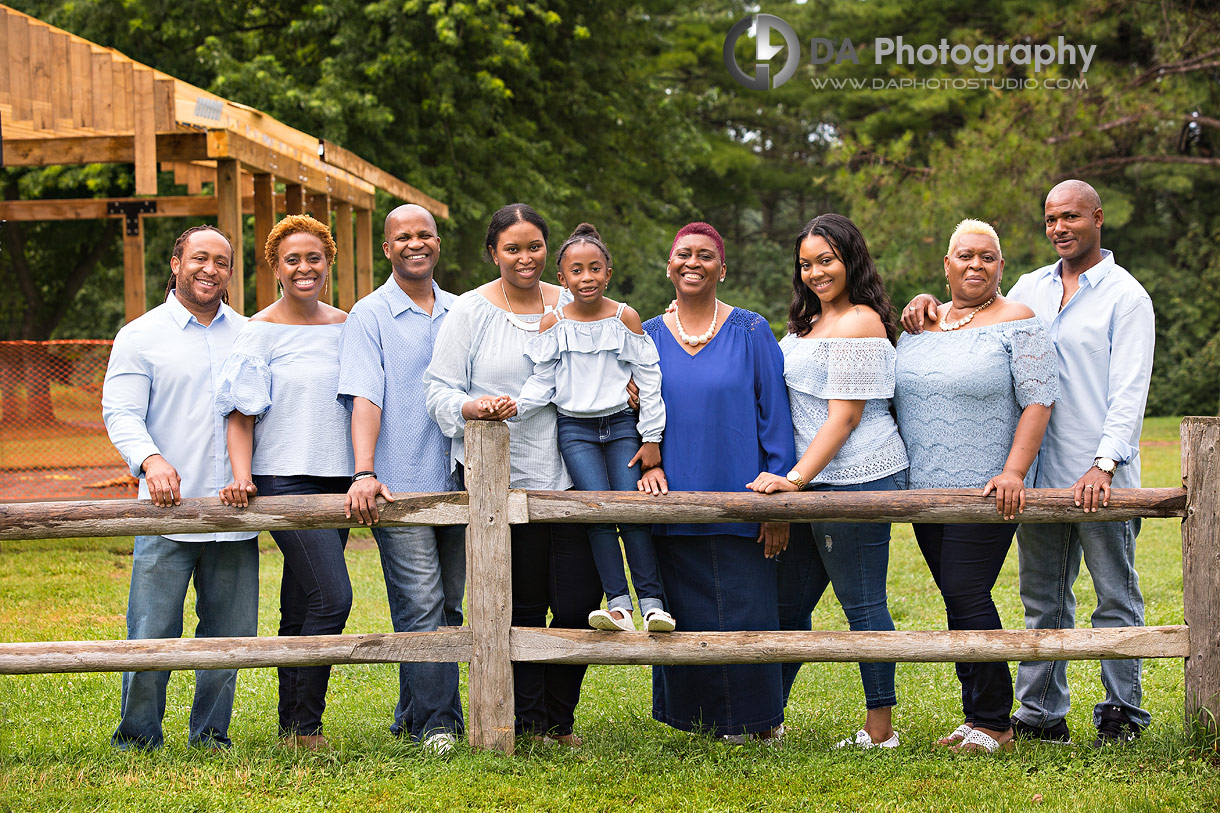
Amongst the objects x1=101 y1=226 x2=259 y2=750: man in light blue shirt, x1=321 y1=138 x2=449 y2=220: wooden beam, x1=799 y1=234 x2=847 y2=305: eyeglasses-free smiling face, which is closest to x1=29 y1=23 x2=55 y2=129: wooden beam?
x1=321 y1=138 x2=449 y2=220: wooden beam

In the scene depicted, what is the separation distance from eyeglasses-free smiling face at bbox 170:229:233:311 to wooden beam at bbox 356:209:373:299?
9.79 metres

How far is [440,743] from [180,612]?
118 centimetres

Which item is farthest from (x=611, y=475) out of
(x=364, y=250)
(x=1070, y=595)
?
(x=364, y=250)

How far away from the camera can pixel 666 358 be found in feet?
14.4

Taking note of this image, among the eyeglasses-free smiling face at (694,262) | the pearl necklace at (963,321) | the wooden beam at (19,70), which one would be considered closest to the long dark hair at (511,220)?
the eyeglasses-free smiling face at (694,262)

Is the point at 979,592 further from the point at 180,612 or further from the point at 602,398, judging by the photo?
the point at 180,612

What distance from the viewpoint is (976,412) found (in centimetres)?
425

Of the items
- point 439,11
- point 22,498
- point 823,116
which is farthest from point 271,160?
point 823,116

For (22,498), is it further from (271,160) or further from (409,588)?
(409,588)

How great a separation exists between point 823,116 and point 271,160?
24235 millimetres

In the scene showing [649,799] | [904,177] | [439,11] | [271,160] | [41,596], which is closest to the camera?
[649,799]

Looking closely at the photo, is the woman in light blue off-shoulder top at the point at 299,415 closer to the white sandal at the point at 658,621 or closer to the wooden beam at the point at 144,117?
the white sandal at the point at 658,621

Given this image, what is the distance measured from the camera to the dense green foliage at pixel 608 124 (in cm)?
1603

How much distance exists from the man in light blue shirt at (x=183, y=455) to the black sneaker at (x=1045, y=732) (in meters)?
3.16
